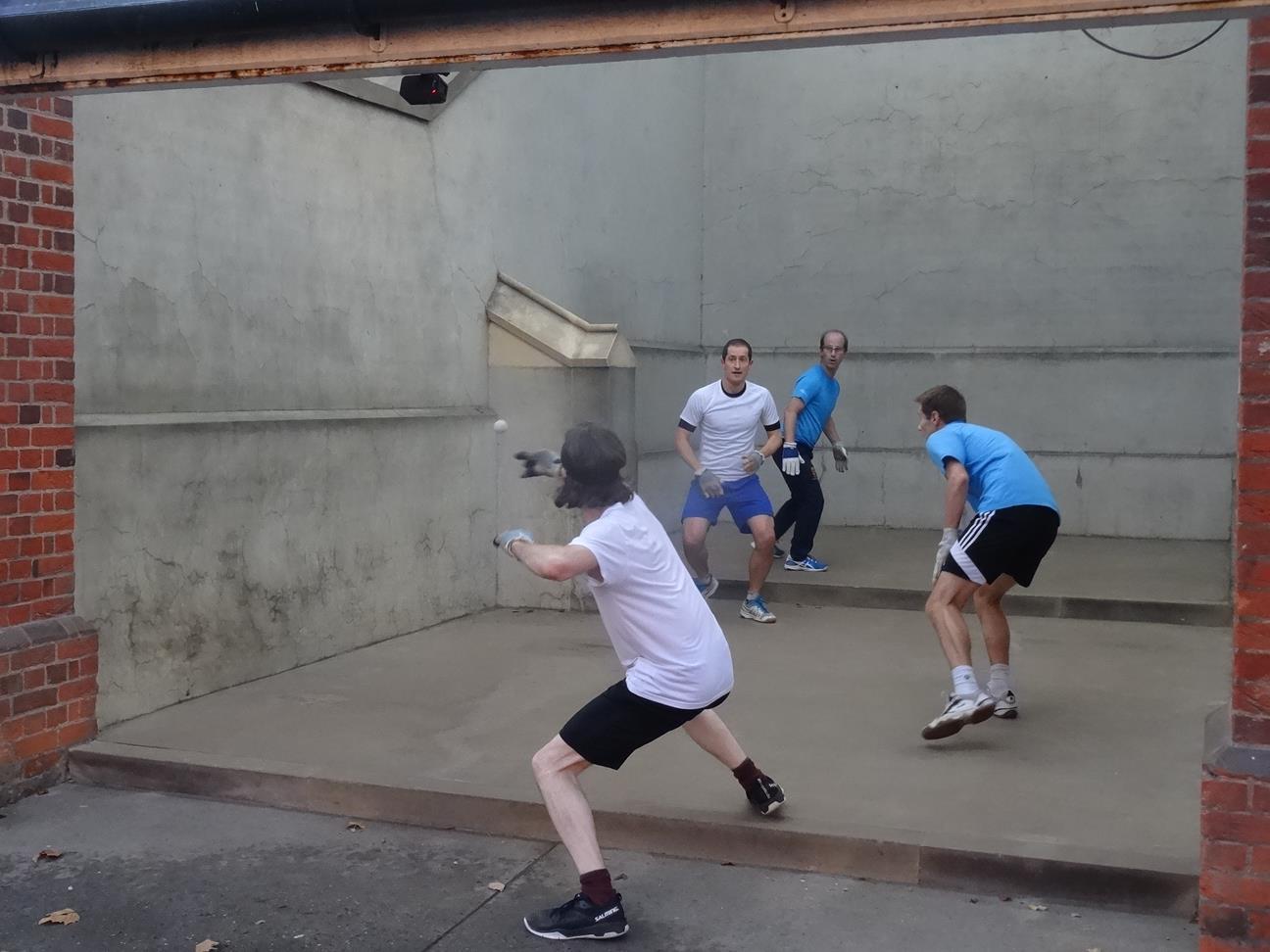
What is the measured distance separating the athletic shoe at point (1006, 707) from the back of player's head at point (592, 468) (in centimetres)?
295

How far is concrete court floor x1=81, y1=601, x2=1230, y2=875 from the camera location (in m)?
4.96

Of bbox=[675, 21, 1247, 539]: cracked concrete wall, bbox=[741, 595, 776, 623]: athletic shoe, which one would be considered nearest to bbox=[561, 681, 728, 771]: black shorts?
bbox=[741, 595, 776, 623]: athletic shoe

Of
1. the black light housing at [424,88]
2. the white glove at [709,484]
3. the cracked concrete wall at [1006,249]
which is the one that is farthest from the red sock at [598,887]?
the cracked concrete wall at [1006,249]

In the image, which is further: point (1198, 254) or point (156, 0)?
point (1198, 254)

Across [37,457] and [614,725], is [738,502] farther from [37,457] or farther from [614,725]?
[614,725]

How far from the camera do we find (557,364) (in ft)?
29.5

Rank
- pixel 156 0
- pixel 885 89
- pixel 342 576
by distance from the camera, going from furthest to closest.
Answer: pixel 885 89
pixel 342 576
pixel 156 0

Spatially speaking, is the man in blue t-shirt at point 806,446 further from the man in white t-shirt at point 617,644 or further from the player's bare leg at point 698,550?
the man in white t-shirt at point 617,644

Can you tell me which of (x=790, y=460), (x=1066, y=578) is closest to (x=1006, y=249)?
(x=1066, y=578)

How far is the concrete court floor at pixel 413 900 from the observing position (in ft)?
13.5

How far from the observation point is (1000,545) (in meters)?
6.10

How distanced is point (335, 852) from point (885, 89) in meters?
10.1

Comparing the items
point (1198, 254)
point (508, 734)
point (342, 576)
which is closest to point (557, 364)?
point (342, 576)

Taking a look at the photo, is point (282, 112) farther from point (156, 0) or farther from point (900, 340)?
point (900, 340)
